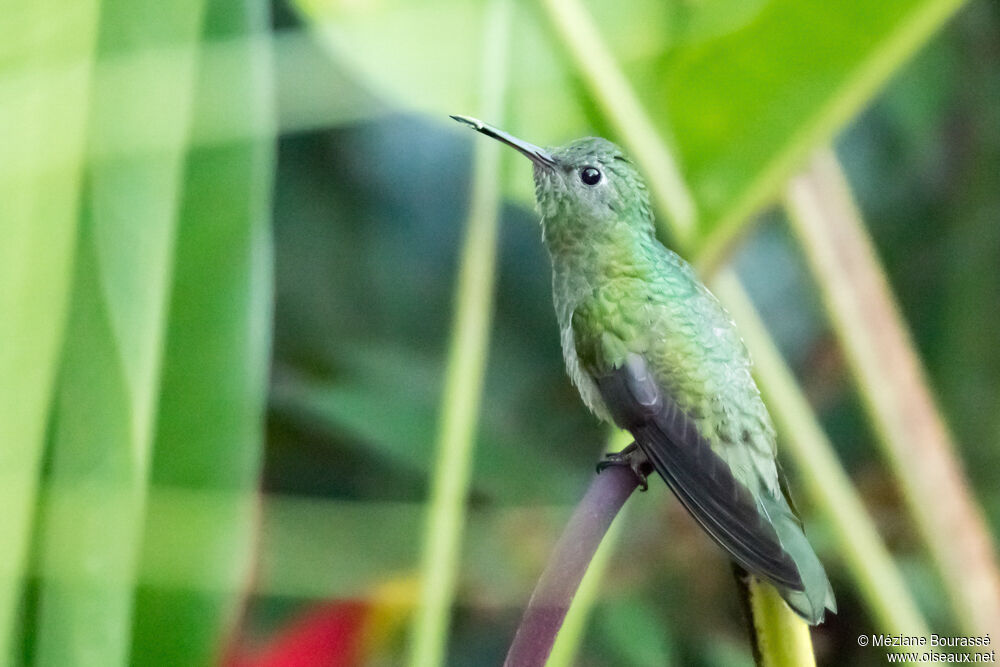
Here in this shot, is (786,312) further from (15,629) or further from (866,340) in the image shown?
(15,629)

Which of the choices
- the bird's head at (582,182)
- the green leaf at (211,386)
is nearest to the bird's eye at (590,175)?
the bird's head at (582,182)

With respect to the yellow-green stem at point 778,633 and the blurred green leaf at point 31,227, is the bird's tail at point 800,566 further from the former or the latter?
the blurred green leaf at point 31,227

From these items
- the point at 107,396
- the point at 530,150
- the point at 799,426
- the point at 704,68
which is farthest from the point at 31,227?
the point at 799,426

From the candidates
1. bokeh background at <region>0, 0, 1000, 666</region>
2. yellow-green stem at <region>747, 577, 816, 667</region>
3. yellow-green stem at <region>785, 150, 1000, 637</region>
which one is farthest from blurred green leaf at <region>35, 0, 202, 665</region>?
yellow-green stem at <region>785, 150, 1000, 637</region>

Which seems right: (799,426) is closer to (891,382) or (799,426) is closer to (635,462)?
(891,382)

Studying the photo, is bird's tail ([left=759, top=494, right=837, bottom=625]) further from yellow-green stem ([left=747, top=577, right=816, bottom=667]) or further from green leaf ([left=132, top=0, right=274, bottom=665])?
green leaf ([left=132, top=0, right=274, bottom=665])

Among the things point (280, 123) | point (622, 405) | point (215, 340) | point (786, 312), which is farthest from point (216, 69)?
point (786, 312)
